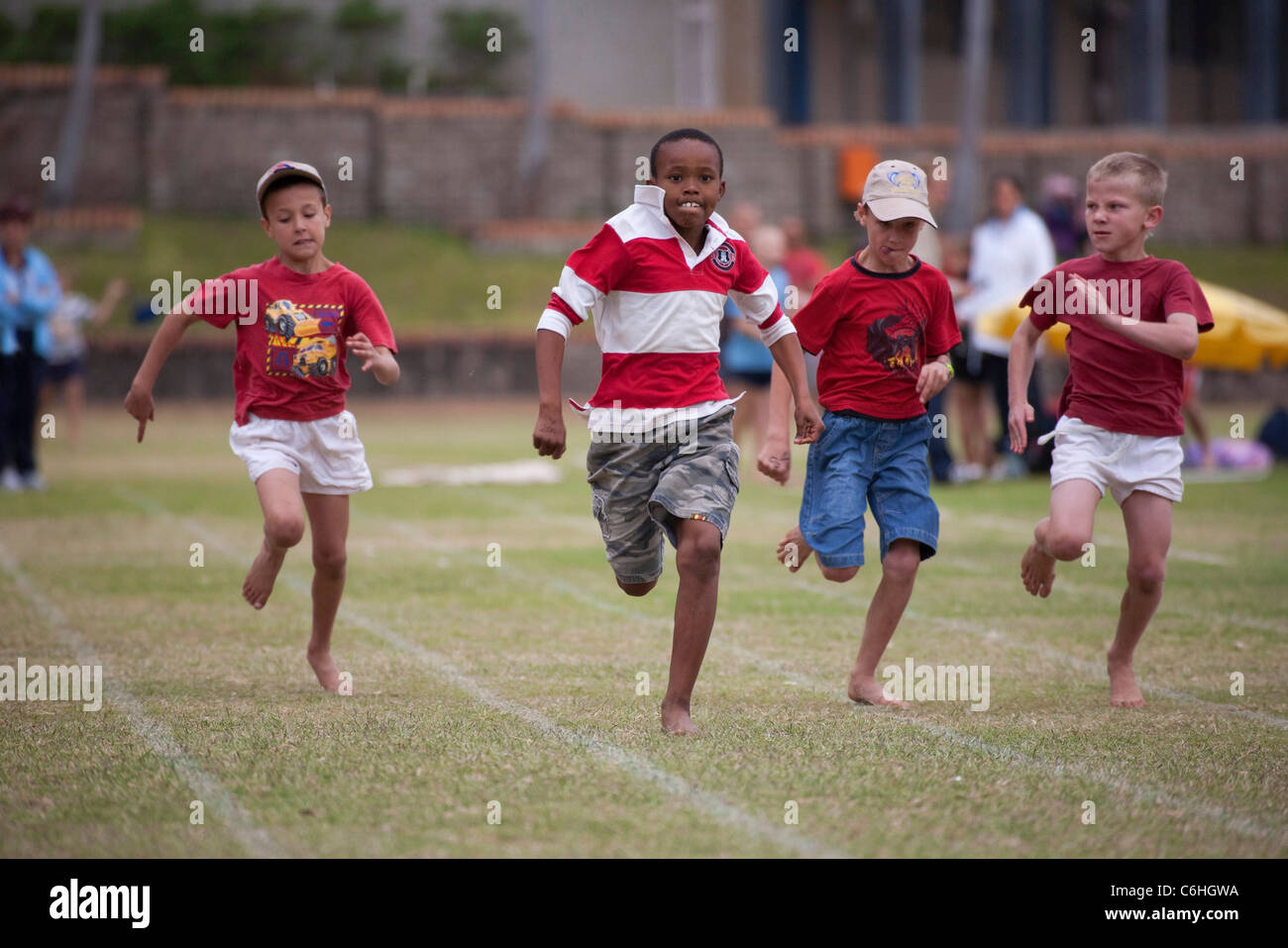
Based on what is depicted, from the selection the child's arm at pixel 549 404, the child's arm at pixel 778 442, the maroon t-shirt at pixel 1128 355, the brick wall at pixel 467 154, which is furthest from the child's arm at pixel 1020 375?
the brick wall at pixel 467 154

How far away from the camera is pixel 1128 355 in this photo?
6.34 metres

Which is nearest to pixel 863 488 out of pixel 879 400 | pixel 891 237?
pixel 879 400

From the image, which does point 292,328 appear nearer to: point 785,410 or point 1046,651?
point 785,410

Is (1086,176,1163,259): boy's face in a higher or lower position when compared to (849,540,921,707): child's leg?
higher

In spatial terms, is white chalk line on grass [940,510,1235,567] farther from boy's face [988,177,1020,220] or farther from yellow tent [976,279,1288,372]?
boy's face [988,177,1020,220]

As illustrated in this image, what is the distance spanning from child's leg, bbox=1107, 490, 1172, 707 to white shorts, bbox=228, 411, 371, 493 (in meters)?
3.02

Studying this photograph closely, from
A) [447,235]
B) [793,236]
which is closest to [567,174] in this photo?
[447,235]

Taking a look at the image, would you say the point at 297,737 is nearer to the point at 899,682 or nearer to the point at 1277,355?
the point at 899,682

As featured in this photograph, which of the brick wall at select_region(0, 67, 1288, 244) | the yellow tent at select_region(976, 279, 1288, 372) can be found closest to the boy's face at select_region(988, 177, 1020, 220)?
the yellow tent at select_region(976, 279, 1288, 372)

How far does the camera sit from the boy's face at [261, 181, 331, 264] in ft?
21.4

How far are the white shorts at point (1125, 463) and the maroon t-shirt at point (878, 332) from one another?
2.04 ft

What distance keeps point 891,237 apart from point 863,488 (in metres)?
0.97

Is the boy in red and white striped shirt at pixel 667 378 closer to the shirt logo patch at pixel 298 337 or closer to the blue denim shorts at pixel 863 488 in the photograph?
the blue denim shorts at pixel 863 488
